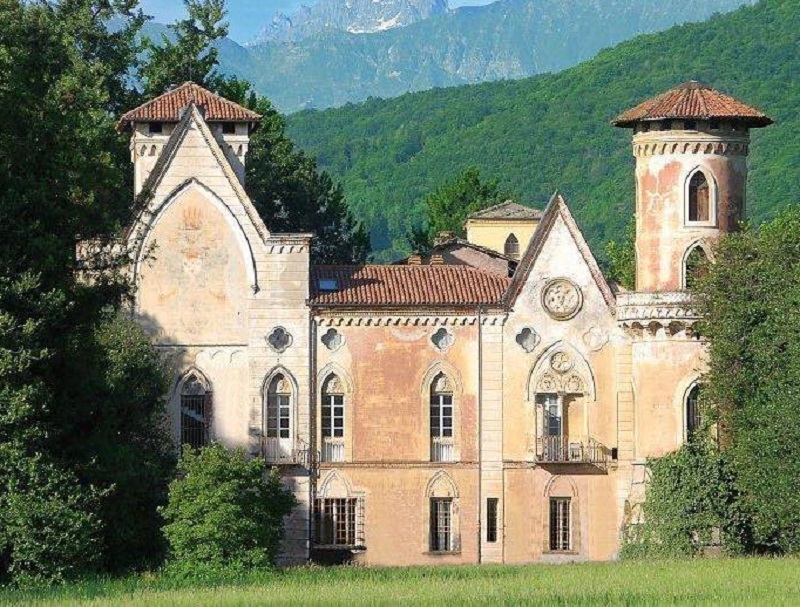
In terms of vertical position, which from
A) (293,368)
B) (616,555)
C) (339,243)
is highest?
(339,243)

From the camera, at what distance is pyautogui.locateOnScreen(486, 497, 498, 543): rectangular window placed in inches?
2938

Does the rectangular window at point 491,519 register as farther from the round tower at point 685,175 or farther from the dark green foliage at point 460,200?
the dark green foliage at point 460,200

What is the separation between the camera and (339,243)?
381 ft

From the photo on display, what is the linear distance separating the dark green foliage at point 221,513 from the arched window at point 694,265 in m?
13.7

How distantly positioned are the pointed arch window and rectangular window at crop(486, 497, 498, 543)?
10.2 metres

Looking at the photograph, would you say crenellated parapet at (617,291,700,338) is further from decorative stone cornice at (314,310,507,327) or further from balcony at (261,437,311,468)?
balcony at (261,437,311,468)

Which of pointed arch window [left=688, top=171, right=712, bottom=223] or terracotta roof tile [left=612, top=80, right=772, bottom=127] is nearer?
terracotta roof tile [left=612, top=80, right=772, bottom=127]

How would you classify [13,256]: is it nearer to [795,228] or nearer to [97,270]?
[97,270]

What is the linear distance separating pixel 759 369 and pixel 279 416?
14316 mm

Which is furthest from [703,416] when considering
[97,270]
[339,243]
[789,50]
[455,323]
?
[789,50]

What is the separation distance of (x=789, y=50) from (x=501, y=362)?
96697mm

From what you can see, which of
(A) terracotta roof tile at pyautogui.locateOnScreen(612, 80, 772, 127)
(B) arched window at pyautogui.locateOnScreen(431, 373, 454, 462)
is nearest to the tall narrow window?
(B) arched window at pyautogui.locateOnScreen(431, 373, 454, 462)

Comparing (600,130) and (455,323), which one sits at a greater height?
(600,130)

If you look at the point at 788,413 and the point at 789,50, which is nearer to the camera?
the point at 788,413
